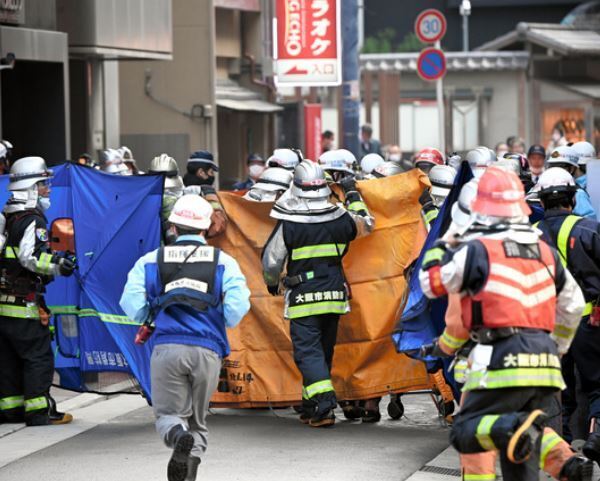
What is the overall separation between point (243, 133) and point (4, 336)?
16582mm

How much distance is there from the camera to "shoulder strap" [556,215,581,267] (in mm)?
9039

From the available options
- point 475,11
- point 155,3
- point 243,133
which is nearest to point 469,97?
point 243,133

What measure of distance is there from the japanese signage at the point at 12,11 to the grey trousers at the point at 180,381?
292 inches

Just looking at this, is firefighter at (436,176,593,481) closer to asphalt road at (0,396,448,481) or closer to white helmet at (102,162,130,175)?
asphalt road at (0,396,448,481)

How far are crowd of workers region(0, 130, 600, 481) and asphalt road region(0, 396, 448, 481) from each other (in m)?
0.37

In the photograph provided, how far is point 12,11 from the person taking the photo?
603 inches

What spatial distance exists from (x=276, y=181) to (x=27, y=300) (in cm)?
220

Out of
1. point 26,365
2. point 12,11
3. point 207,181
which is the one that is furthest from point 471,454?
point 12,11

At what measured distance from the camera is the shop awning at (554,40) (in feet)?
106

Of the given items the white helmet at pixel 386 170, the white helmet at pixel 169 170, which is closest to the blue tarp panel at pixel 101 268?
the white helmet at pixel 169 170

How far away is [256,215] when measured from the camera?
11180 millimetres

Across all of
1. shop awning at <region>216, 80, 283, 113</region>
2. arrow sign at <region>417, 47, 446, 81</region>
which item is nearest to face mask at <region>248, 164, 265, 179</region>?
arrow sign at <region>417, 47, 446, 81</region>

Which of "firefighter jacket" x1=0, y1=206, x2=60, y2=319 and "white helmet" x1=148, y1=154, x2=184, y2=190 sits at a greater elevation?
"white helmet" x1=148, y1=154, x2=184, y2=190

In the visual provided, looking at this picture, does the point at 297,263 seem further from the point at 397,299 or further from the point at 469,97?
the point at 469,97
